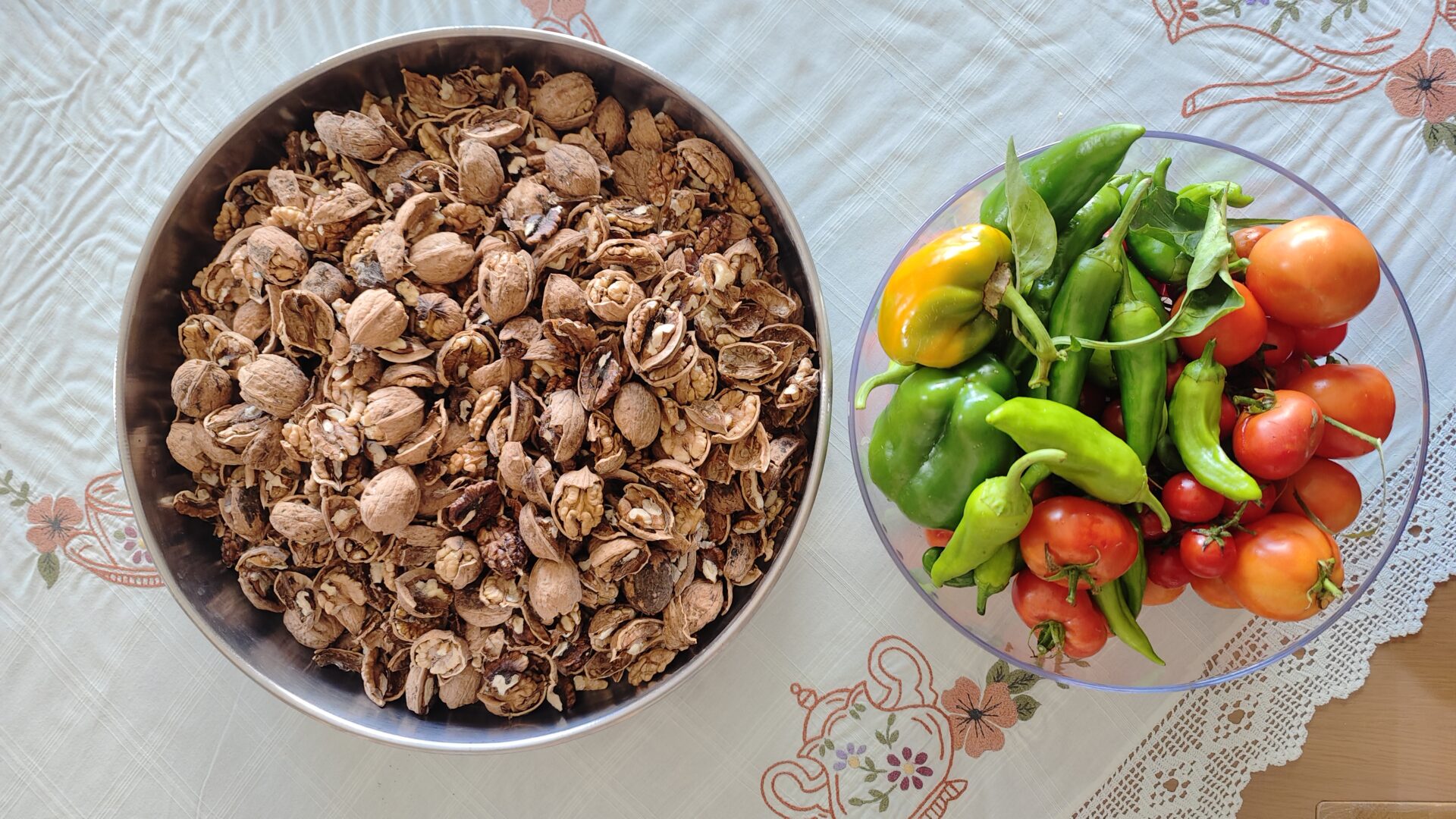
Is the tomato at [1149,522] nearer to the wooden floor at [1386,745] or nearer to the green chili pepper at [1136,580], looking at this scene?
the green chili pepper at [1136,580]

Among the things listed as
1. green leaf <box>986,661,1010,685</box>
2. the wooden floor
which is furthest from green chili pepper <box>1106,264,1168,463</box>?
the wooden floor

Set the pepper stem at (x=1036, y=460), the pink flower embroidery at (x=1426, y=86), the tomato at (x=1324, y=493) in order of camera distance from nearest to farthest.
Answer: the pepper stem at (x=1036, y=460)
the tomato at (x=1324, y=493)
the pink flower embroidery at (x=1426, y=86)

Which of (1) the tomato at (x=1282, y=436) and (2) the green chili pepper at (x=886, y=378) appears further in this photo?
(2) the green chili pepper at (x=886, y=378)

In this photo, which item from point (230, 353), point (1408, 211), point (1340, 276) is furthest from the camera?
point (1408, 211)

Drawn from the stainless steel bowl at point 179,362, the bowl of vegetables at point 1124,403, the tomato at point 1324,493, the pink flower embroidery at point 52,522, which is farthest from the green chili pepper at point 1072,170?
the pink flower embroidery at point 52,522

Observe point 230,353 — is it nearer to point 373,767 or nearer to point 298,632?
point 298,632

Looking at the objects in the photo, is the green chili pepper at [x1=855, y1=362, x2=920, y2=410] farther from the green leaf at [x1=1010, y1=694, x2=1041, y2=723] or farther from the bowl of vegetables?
Result: the green leaf at [x1=1010, y1=694, x2=1041, y2=723]

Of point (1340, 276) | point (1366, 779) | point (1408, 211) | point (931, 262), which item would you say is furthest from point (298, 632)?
point (1408, 211)
